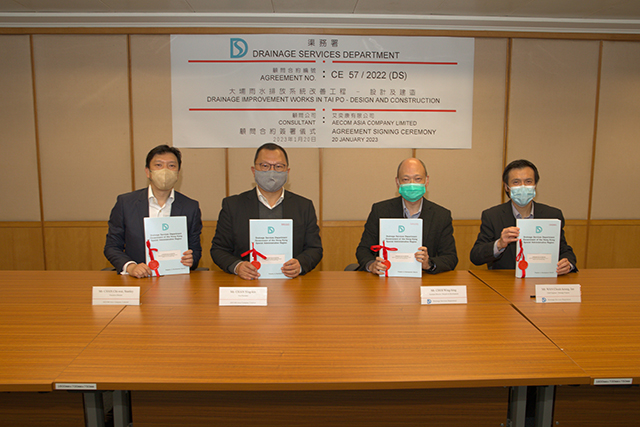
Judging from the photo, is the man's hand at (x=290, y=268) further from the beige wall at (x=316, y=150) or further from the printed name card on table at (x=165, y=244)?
the beige wall at (x=316, y=150)

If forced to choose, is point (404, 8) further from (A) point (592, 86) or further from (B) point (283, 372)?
(B) point (283, 372)

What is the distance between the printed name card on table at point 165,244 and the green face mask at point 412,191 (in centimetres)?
144

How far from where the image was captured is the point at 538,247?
2199 mm

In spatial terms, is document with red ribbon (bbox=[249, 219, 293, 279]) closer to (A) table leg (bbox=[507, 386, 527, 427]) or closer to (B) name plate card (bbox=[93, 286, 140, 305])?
(B) name plate card (bbox=[93, 286, 140, 305])

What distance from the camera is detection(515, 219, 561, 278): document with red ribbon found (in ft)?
7.13

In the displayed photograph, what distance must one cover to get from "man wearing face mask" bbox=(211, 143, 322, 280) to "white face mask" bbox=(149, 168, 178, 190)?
15.2 inches

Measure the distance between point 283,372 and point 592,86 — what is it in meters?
4.75

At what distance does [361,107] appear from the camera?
13.2 ft

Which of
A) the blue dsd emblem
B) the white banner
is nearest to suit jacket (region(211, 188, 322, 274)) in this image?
the white banner

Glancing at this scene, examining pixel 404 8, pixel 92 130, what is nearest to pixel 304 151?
pixel 404 8

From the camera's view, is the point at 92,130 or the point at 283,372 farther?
the point at 92,130

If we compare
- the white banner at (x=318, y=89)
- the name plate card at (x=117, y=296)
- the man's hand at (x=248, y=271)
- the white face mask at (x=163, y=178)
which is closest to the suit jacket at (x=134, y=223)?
the white face mask at (x=163, y=178)

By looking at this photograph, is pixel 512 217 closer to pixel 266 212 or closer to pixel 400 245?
pixel 400 245

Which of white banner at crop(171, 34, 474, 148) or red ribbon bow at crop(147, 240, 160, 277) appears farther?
white banner at crop(171, 34, 474, 148)
